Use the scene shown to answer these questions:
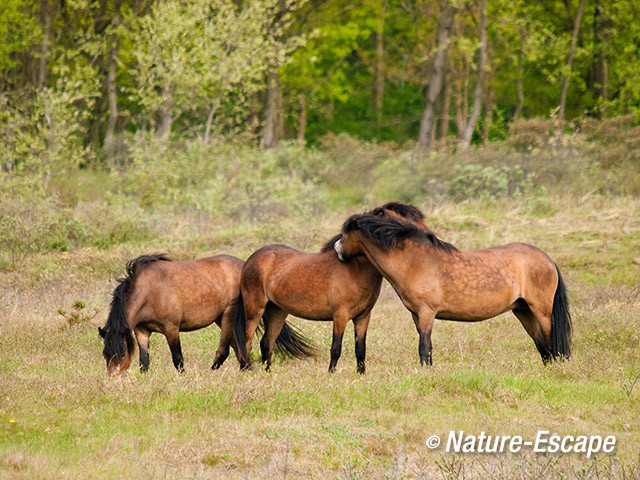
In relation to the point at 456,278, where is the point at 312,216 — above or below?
below

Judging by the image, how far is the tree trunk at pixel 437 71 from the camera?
102 ft

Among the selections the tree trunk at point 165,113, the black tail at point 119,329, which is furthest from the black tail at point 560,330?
the tree trunk at point 165,113

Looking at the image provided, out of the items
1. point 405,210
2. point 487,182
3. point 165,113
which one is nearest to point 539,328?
point 405,210

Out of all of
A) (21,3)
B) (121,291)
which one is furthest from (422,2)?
(121,291)

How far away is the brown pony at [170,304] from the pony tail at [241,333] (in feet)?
0.22

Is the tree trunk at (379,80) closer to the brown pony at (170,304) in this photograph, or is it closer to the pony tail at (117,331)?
the brown pony at (170,304)

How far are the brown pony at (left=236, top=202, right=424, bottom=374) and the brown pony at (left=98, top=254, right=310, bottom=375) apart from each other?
0.24m

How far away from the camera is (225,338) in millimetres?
9852

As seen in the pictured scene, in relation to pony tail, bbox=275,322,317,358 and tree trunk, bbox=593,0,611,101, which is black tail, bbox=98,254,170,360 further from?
tree trunk, bbox=593,0,611,101

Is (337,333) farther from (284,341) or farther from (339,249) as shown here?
(284,341)

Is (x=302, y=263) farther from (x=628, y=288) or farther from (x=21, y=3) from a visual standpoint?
(x=21, y=3)

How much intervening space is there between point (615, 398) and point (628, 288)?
7220mm

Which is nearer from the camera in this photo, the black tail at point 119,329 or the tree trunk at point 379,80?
the black tail at point 119,329

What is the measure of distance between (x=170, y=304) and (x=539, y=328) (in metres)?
4.43
